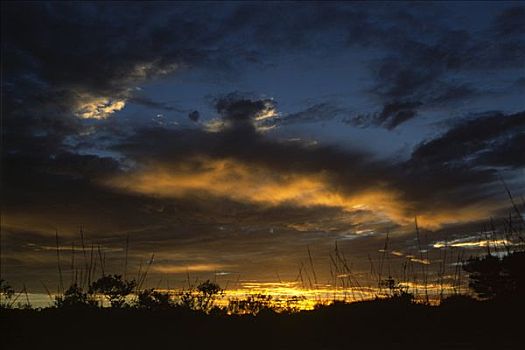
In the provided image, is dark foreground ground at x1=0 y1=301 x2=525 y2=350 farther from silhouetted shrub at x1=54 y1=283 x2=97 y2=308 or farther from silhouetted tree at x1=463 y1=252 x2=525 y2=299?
silhouetted tree at x1=463 y1=252 x2=525 y2=299

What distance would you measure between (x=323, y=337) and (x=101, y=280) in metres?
6.32

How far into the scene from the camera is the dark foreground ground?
6590 millimetres

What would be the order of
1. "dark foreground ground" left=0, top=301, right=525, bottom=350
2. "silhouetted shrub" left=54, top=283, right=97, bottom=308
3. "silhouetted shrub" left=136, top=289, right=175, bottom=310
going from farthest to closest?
1. "silhouetted shrub" left=136, top=289, right=175, bottom=310
2. "silhouetted shrub" left=54, top=283, right=97, bottom=308
3. "dark foreground ground" left=0, top=301, right=525, bottom=350

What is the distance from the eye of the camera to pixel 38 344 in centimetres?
673

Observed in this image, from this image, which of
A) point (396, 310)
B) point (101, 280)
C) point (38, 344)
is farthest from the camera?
point (101, 280)

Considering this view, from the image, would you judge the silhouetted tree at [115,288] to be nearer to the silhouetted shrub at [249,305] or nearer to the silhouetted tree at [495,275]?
the silhouetted shrub at [249,305]

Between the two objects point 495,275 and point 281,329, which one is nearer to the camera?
point 281,329

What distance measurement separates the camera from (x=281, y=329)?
7.89 m

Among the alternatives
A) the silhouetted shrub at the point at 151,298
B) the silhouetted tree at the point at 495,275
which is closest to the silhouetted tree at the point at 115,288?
the silhouetted shrub at the point at 151,298

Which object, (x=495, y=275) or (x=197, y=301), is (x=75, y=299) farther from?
(x=495, y=275)

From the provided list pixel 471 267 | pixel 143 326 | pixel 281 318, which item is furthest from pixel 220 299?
pixel 471 267

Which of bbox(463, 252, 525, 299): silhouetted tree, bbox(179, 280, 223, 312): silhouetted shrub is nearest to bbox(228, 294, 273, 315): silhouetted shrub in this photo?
bbox(179, 280, 223, 312): silhouetted shrub

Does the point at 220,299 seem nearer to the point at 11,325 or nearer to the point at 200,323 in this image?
the point at 200,323

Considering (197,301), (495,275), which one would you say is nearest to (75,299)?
(197,301)
